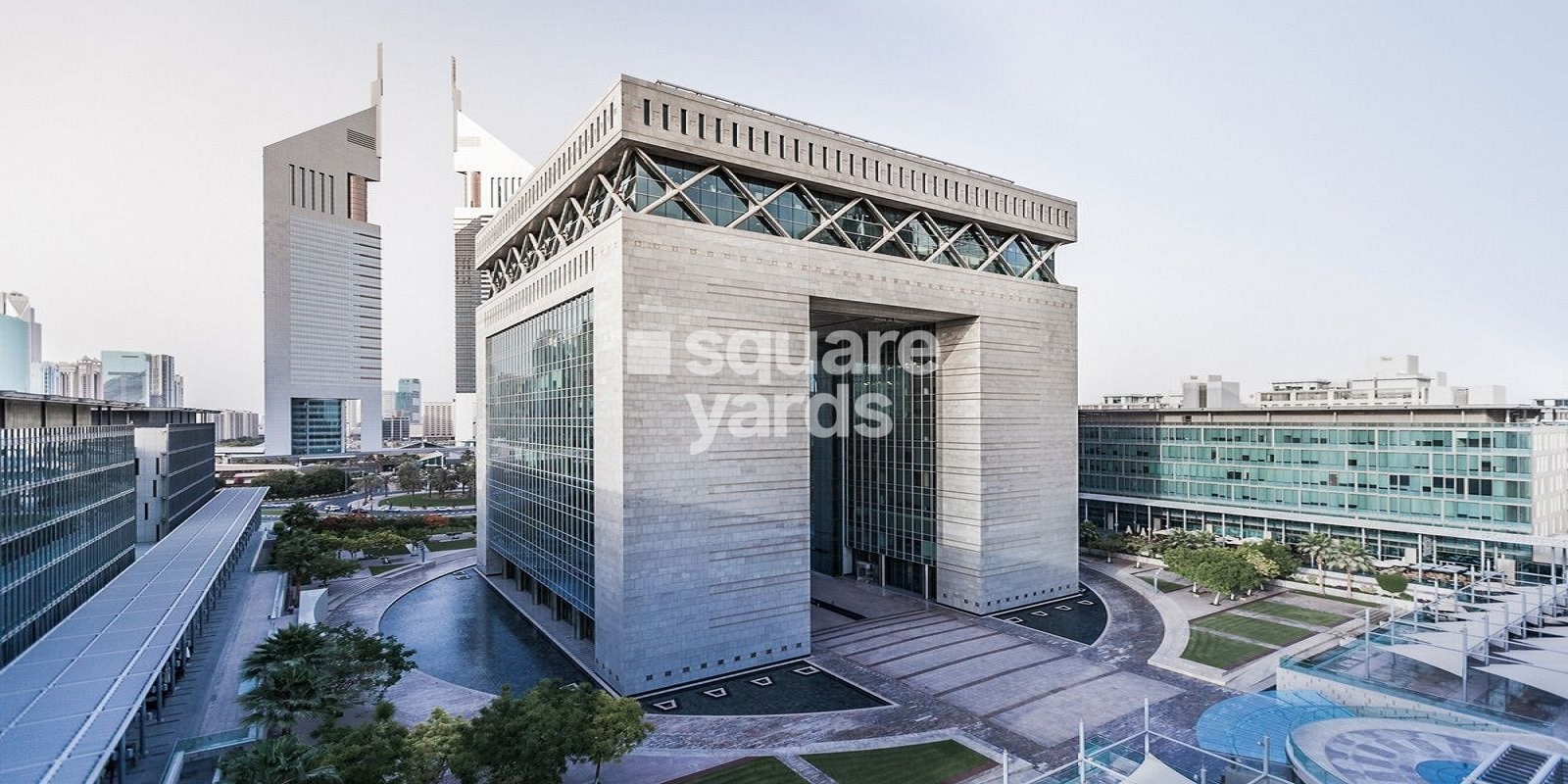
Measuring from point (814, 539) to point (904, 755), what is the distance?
33427mm

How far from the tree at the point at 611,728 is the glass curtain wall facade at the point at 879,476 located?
30903 millimetres

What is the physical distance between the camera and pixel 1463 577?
5306 cm

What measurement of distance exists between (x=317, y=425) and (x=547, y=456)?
5601 inches

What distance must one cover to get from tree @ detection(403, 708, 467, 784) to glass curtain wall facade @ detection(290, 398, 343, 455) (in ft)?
523

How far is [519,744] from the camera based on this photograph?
874 inches

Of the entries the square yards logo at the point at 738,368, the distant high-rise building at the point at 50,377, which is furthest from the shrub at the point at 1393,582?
the distant high-rise building at the point at 50,377

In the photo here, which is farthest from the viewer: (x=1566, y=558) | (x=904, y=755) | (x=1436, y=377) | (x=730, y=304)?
(x=1436, y=377)

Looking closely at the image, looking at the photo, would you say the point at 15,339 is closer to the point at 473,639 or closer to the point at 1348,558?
the point at 473,639

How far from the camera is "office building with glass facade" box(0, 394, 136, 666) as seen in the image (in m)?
28.2

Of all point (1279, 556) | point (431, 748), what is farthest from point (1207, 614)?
point (431, 748)

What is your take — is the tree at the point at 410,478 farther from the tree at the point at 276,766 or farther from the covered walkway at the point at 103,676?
the tree at the point at 276,766

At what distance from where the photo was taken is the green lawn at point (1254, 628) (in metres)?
42.5

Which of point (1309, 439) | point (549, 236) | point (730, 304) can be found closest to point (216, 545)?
point (549, 236)

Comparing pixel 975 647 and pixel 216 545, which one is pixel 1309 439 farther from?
pixel 216 545
